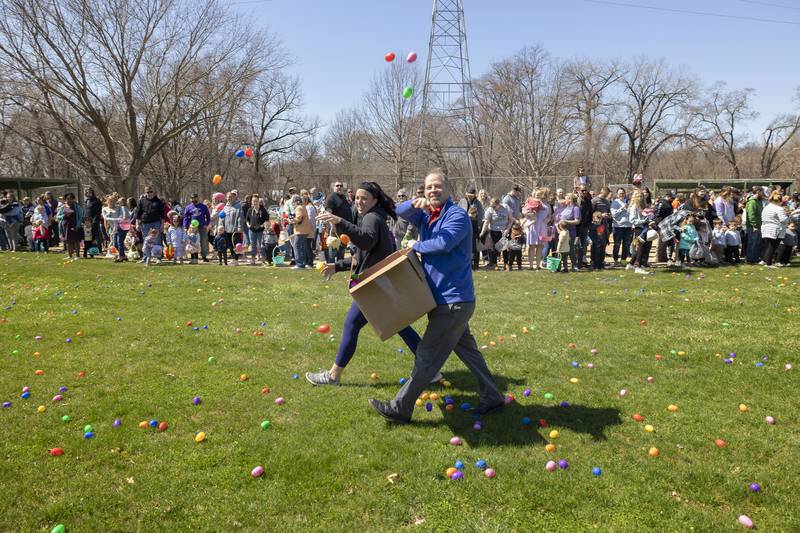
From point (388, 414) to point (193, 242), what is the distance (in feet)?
38.2

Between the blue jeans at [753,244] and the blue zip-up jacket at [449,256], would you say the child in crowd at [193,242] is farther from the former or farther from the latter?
the blue jeans at [753,244]

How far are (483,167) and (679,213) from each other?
18.8 meters

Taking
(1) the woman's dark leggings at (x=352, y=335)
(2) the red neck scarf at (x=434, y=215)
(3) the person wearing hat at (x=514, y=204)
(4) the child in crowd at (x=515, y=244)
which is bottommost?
(1) the woman's dark leggings at (x=352, y=335)

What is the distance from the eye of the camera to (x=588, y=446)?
3.70m

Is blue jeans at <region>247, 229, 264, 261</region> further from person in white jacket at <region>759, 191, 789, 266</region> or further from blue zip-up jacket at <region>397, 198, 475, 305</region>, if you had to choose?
person in white jacket at <region>759, 191, 789, 266</region>

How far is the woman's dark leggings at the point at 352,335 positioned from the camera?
15.1 feet

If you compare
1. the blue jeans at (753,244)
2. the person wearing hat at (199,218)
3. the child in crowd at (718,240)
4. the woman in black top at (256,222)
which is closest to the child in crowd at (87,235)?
the person wearing hat at (199,218)

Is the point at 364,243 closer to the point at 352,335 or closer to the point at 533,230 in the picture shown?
the point at 352,335

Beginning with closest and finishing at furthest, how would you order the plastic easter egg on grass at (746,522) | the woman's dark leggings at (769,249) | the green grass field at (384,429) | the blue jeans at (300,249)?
the plastic easter egg on grass at (746,522) < the green grass field at (384,429) < the woman's dark leggings at (769,249) < the blue jeans at (300,249)

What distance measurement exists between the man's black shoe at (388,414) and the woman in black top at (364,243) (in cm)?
75

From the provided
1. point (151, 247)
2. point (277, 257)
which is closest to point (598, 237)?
point (277, 257)

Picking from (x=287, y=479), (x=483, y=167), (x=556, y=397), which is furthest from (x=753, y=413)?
(x=483, y=167)

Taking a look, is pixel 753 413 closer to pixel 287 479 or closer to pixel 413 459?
pixel 413 459

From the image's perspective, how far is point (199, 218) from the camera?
14039mm
